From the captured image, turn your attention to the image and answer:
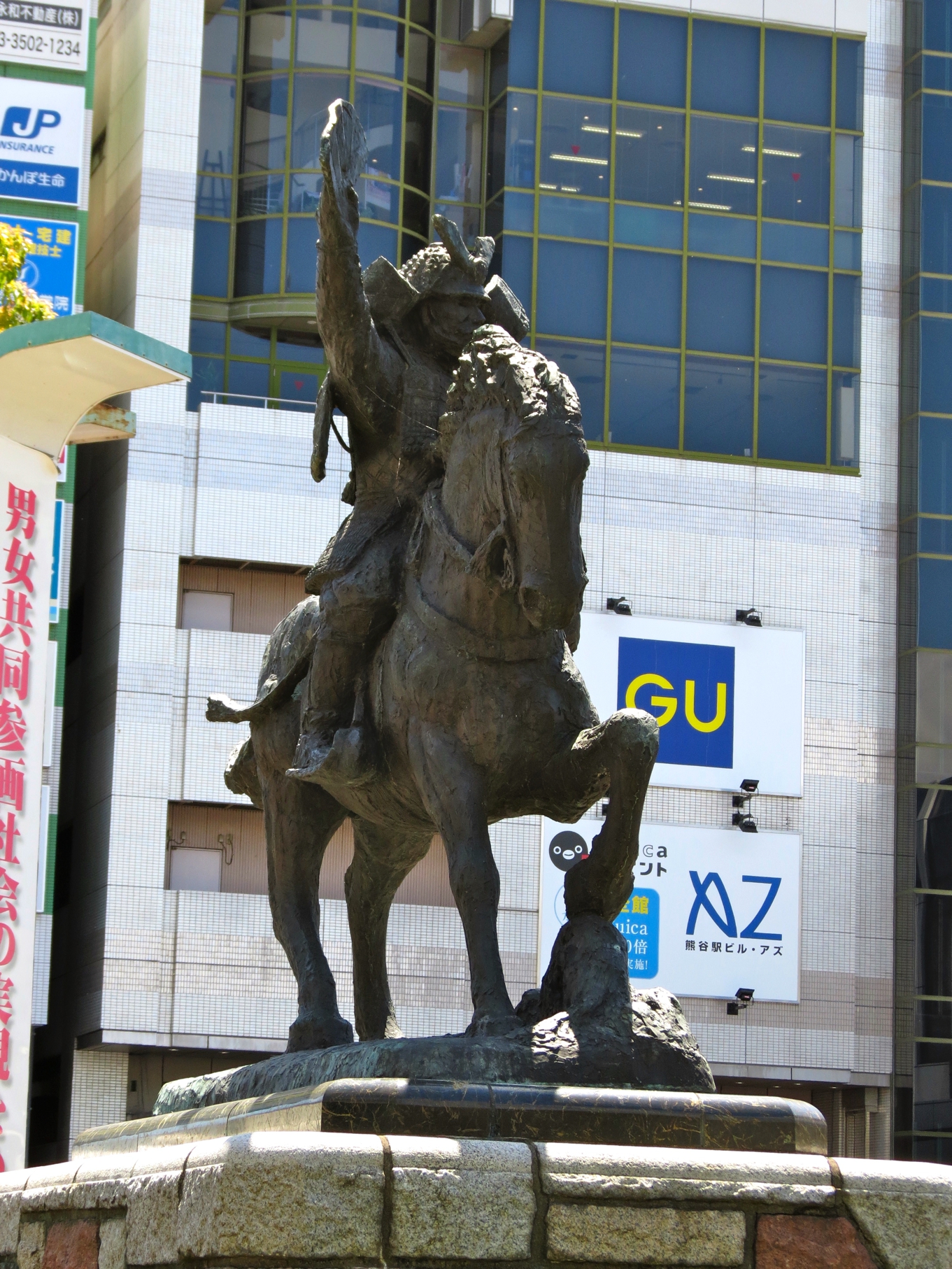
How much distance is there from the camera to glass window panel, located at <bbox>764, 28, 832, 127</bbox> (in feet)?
113

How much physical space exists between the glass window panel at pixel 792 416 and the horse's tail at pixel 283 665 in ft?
85.3

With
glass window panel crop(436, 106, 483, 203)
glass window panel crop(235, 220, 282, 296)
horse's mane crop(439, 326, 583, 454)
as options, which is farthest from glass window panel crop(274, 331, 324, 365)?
horse's mane crop(439, 326, 583, 454)

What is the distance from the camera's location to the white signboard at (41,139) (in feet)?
103

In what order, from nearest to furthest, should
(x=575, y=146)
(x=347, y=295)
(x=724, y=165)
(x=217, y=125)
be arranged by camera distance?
(x=347, y=295), (x=575, y=146), (x=217, y=125), (x=724, y=165)

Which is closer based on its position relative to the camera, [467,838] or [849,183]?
[467,838]

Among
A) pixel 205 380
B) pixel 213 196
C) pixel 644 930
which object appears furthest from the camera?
pixel 213 196

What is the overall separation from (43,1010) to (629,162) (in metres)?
15.6

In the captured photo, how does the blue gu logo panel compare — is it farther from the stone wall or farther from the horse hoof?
the stone wall

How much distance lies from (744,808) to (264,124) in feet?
42.1

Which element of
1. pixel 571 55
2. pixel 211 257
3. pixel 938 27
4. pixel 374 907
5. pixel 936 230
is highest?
pixel 938 27

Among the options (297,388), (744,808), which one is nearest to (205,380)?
(297,388)

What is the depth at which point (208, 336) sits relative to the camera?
33219mm

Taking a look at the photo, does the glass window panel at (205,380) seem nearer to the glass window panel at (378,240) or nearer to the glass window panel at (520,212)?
the glass window panel at (378,240)

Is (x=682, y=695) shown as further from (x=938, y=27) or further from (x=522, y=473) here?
(x=522, y=473)
